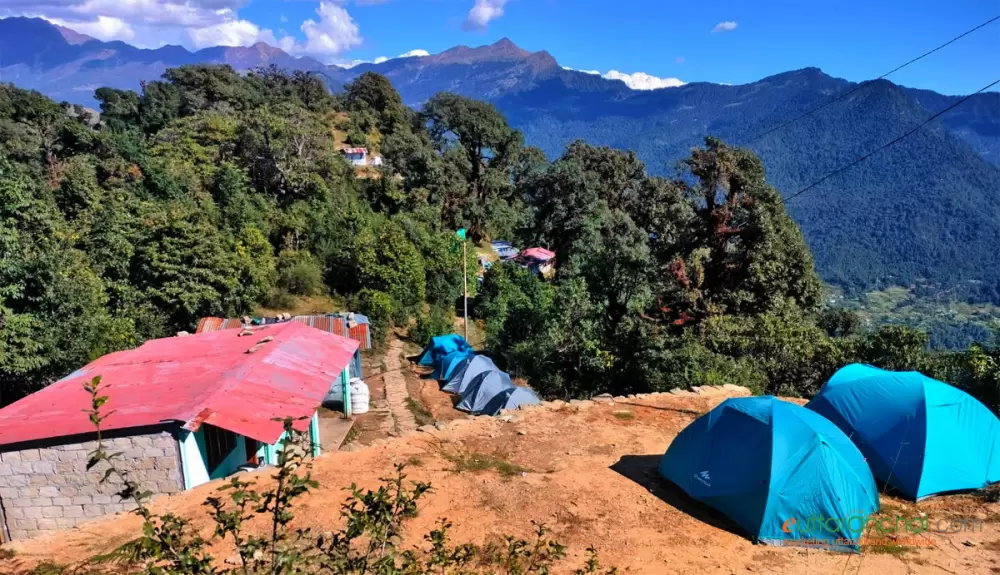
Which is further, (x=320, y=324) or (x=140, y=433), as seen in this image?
(x=320, y=324)

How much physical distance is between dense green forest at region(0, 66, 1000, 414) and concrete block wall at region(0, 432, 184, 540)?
5932 mm

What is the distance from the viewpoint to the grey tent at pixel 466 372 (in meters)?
17.4

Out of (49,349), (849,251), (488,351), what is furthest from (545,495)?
(849,251)

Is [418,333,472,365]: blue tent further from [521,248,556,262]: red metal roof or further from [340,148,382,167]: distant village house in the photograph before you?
[340,148,382,167]: distant village house

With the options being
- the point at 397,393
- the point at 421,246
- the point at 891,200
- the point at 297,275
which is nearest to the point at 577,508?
the point at 397,393

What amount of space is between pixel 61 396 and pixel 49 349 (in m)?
5.05

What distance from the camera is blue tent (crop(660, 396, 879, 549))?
20.9 ft

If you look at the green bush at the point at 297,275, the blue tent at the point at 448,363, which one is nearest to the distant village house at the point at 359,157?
the green bush at the point at 297,275

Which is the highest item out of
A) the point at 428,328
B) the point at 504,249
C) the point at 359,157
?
the point at 359,157

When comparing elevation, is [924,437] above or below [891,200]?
below

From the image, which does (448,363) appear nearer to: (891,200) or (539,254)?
(539,254)

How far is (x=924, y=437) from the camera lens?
7375mm

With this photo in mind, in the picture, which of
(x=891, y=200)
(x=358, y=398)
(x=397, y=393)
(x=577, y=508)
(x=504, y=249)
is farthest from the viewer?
(x=891, y=200)

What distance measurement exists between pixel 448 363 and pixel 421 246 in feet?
29.6
